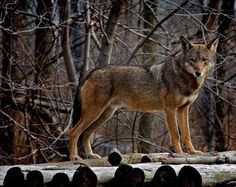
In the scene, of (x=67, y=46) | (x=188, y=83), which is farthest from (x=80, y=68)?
(x=188, y=83)

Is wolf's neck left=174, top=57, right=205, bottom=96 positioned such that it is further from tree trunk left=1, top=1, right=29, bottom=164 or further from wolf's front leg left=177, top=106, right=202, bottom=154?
tree trunk left=1, top=1, right=29, bottom=164

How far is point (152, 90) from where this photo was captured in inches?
371

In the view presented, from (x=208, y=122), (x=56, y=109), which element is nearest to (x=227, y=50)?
(x=208, y=122)

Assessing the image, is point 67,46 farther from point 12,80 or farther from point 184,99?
point 184,99

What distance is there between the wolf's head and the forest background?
2.80 metres

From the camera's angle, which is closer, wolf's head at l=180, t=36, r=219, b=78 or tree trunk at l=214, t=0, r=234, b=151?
wolf's head at l=180, t=36, r=219, b=78

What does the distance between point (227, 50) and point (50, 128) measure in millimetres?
3883

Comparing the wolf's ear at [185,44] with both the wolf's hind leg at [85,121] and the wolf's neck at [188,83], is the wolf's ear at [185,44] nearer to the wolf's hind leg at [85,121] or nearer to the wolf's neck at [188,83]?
the wolf's neck at [188,83]

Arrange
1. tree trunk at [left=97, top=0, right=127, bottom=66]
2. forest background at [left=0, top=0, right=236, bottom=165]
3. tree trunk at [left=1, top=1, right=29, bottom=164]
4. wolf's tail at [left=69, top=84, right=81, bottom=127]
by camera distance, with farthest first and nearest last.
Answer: tree trunk at [left=1, top=1, right=29, bottom=164] → forest background at [left=0, top=0, right=236, bottom=165] → tree trunk at [left=97, top=0, right=127, bottom=66] → wolf's tail at [left=69, top=84, right=81, bottom=127]

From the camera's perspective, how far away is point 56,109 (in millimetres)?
12844

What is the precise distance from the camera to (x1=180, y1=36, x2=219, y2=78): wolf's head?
8773 millimetres

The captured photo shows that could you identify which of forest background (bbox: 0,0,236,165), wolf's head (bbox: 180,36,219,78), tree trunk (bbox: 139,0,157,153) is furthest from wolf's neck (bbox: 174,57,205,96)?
tree trunk (bbox: 139,0,157,153)

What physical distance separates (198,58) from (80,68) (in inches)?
188

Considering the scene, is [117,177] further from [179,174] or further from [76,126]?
[76,126]
